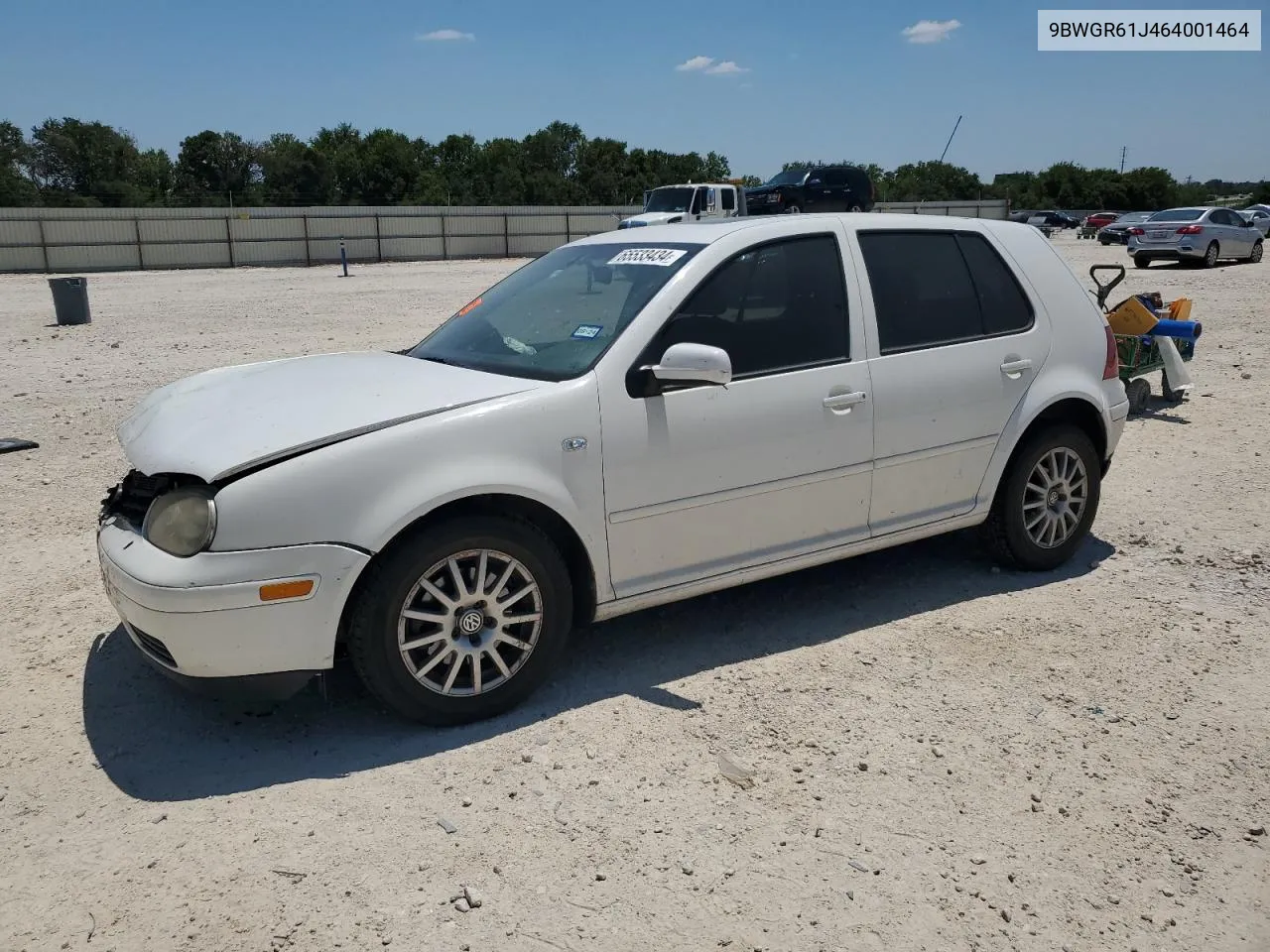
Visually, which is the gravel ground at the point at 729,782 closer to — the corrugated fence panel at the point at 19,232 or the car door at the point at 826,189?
the car door at the point at 826,189

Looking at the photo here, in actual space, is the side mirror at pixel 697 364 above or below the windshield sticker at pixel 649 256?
below

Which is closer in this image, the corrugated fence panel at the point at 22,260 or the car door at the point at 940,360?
the car door at the point at 940,360

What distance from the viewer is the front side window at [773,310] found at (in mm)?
4059

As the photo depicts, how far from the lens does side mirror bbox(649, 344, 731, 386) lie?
3674mm


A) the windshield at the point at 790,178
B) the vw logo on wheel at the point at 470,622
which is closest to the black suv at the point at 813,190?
the windshield at the point at 790,178

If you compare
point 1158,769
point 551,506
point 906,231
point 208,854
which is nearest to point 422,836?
point 208,854

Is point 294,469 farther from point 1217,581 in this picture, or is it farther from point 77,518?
point 1217,581

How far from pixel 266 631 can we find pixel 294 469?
525 millimetres

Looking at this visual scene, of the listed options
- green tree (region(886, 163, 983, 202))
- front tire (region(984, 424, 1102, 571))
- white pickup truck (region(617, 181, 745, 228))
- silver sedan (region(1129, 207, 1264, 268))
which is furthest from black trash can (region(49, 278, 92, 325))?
green tree (region(886, 163, 983, 202))

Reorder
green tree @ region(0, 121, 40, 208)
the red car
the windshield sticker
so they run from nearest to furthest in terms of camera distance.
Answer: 1. the windshield sticker
2. the red car
3. green tree @ region(0, 121, 40, 208)

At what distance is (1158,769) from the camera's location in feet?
11.2

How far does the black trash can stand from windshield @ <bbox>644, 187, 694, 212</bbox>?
14783 millimetres

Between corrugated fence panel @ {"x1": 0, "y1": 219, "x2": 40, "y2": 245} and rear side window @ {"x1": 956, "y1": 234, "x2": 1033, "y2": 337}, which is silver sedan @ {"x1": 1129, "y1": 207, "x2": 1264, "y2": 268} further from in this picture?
corrugated fence panel @ {"x1": 0, "y1": 219, "x2": 40, "y2": 245}

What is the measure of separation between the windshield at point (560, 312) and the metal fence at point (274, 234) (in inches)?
1186
